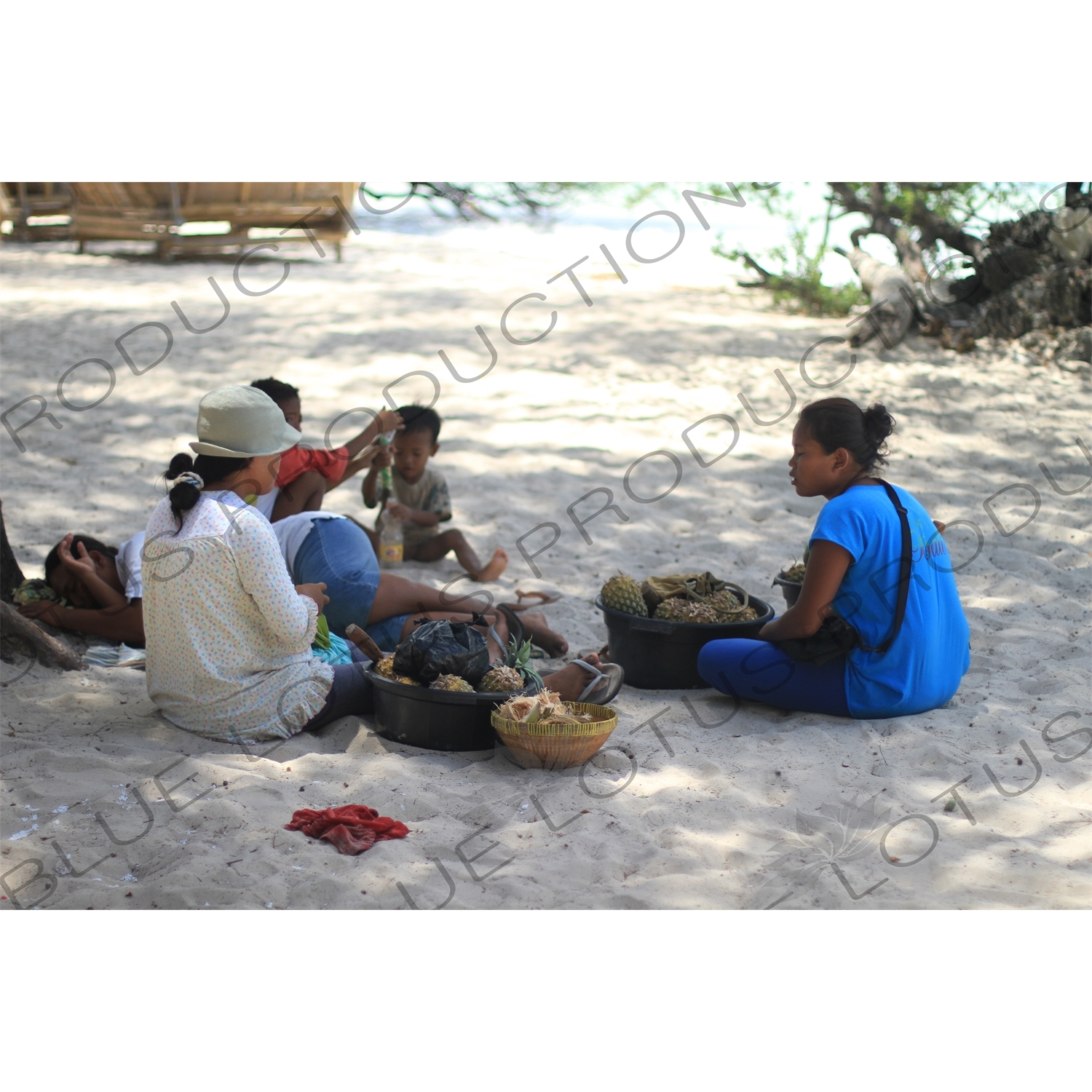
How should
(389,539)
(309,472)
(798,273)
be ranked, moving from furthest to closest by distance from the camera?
1. (798,273)
2. (389,539)
3. (309,472)

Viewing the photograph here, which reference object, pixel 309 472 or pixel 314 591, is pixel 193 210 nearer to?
pixel 309 472

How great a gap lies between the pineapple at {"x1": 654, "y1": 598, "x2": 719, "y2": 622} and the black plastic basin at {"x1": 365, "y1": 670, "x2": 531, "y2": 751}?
2.76ft

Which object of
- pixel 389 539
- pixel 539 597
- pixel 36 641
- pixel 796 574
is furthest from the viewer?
pixel 389 539

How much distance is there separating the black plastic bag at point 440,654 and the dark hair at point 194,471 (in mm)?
819

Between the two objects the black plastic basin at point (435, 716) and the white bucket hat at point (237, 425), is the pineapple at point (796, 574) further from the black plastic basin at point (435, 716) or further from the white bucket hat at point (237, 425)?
the white bucket hat at point (237, 425)

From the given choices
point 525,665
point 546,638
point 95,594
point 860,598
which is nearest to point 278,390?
point 95,594

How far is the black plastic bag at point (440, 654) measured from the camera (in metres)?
3.69

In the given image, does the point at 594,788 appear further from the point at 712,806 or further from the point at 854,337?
the point at 854,337

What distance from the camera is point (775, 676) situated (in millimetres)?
4012

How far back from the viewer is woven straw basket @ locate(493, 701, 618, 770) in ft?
11.5

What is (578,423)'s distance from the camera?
27.7 feet

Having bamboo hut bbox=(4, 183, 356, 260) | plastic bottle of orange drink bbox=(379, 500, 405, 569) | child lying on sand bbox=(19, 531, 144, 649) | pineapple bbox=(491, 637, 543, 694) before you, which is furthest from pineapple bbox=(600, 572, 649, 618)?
bamboo hut bbox=(4, 183, 356, 260)

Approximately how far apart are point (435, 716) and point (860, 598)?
5.08 feet

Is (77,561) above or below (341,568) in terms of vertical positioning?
below
